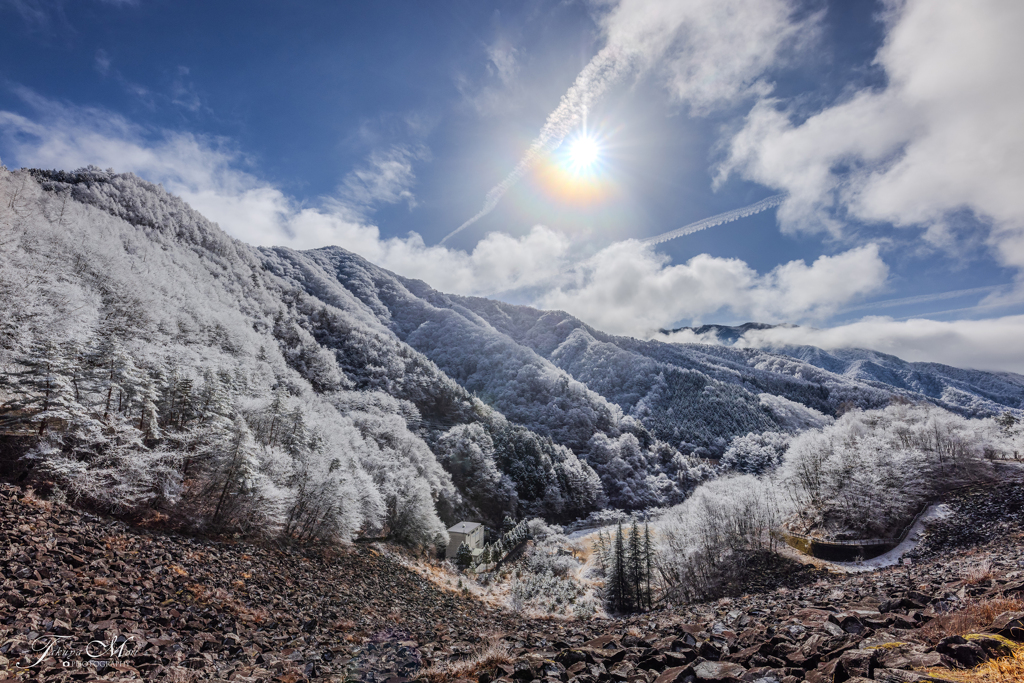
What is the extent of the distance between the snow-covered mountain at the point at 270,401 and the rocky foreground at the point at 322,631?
6119mm

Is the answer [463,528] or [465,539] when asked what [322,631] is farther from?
[463,528]

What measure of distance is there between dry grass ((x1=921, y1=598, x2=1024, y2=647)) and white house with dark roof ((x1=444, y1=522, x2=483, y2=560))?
4245 centimetres

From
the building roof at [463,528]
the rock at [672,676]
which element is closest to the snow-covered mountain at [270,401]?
the building roof at [463,528]

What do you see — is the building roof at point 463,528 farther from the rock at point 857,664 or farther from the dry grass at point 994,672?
the dry grass at point 994,672

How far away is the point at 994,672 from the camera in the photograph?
14.2 ft

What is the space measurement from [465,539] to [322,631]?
34433 millimetres

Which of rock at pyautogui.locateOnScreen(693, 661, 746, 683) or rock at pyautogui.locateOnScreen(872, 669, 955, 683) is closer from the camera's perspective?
rock at pyautogui.locateOnScreen(872, 669, 955, 683)

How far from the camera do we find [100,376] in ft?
75.6

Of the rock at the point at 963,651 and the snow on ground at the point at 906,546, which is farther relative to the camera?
the snow on ground at the point at 906,546

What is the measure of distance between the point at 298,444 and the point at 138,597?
2265 centimetres

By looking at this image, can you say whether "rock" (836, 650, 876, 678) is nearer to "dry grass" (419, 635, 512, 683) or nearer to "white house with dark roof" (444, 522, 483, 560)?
"dry grass" (419, 635, 512, 683)

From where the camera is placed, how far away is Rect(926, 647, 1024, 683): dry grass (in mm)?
4219

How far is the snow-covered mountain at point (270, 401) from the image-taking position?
20359 mm

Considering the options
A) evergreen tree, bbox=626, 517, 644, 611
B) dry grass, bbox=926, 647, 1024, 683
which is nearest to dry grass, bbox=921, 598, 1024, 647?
dry grass, bbox=926, 647, 1024, 683
